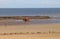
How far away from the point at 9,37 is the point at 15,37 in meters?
0.29

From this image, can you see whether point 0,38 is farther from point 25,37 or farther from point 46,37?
point 46,37

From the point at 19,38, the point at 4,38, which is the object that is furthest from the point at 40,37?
the point at 4,38

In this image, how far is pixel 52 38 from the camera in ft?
28.2

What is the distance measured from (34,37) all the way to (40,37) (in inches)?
11.4

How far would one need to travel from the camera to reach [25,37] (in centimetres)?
880

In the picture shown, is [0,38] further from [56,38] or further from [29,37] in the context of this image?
[56,38]

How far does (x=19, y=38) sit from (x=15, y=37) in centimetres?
30

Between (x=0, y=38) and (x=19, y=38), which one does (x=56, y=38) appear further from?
(x=0, y=38)

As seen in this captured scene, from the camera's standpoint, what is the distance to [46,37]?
877 centimetres

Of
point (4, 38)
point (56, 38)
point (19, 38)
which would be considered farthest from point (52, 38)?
point (4, 38)

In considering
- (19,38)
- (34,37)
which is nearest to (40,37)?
(34,37)

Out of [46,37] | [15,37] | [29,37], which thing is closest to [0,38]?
[15,37]

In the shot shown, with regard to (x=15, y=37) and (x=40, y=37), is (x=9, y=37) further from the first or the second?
(x=40, y=37)

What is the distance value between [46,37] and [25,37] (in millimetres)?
1014
